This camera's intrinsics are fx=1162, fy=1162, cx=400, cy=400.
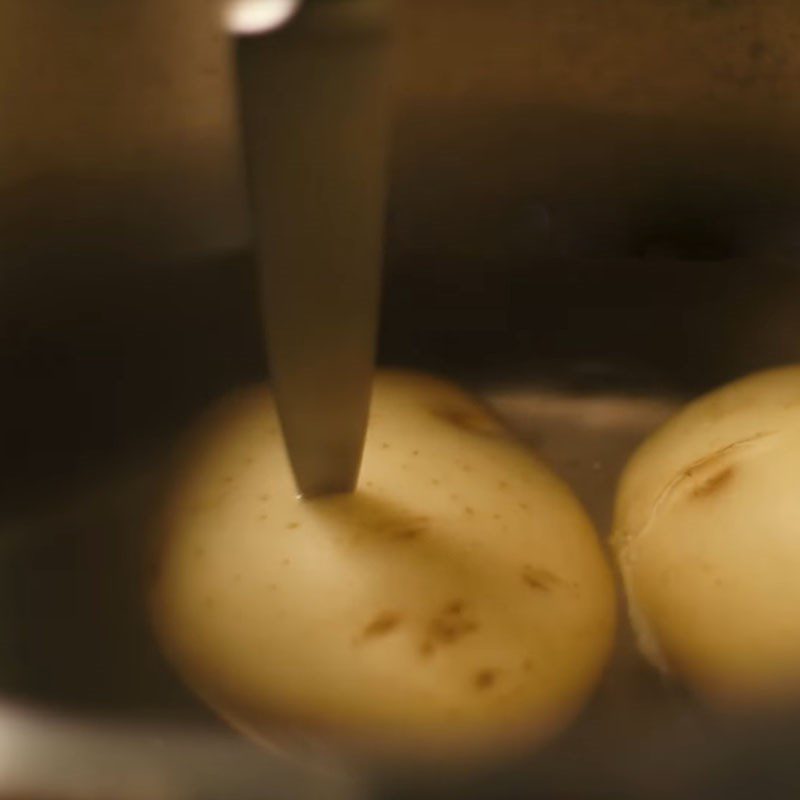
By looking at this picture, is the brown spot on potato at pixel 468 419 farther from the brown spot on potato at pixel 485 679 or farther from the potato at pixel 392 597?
the brown spot on potato at pixel 485 679

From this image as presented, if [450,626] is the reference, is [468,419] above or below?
above

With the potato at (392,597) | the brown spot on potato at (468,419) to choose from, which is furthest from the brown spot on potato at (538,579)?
the brown spot on potato at (468,419)

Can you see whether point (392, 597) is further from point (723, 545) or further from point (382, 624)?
point (723, 545)

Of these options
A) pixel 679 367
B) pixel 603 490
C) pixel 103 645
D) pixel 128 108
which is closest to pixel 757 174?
pixel 679 367

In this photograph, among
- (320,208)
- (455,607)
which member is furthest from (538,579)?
(320,208)

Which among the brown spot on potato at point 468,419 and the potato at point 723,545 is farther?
the brown spot on potato at point 468,419

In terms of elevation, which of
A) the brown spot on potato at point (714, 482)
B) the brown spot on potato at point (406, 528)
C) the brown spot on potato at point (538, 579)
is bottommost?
the brown spot on potato at point (538, 579)

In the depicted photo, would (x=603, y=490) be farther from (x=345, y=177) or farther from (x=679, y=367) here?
(x=345, y=177)
